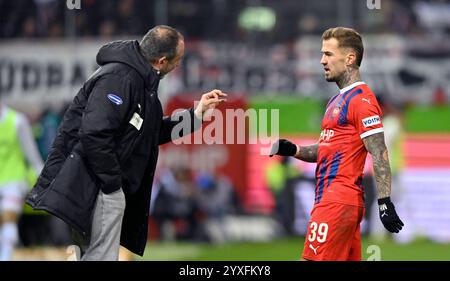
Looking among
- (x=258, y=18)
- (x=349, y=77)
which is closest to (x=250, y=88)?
(x=258, y=18)

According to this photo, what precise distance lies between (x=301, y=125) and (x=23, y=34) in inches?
189

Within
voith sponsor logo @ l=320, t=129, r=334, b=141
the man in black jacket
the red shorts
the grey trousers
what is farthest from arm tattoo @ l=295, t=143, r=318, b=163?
the grey trousers

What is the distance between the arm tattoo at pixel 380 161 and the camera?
6.80 meters

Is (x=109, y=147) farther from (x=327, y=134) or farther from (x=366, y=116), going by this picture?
(x=366, y=116)

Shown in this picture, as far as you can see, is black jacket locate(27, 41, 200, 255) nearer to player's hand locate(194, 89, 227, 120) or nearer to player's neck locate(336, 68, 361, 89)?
player's hand locate(194, 89, 227, 120)

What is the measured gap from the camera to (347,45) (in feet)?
23.2

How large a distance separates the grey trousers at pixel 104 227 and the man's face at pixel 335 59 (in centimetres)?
164

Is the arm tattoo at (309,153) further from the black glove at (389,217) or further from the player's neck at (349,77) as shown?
the black glove at (389,217)

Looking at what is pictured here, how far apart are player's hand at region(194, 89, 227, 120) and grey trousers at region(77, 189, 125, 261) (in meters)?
0.92

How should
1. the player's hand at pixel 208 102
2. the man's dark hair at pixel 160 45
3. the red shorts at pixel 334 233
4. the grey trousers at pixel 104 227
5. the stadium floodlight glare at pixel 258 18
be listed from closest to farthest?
the red shorts at pixel 334 233
the grey trousers at pixel 104 227
the man's dark hair at pixel 160 45
the player's hand at pixel 208 102
the stadium floodlight glare at pixel 258 18

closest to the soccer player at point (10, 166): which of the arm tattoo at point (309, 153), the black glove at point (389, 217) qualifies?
the arm tattoo at point (309, 153)

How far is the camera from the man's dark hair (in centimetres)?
727

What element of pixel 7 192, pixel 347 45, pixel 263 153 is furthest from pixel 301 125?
pixel 347 45

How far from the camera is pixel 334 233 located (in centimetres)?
692
